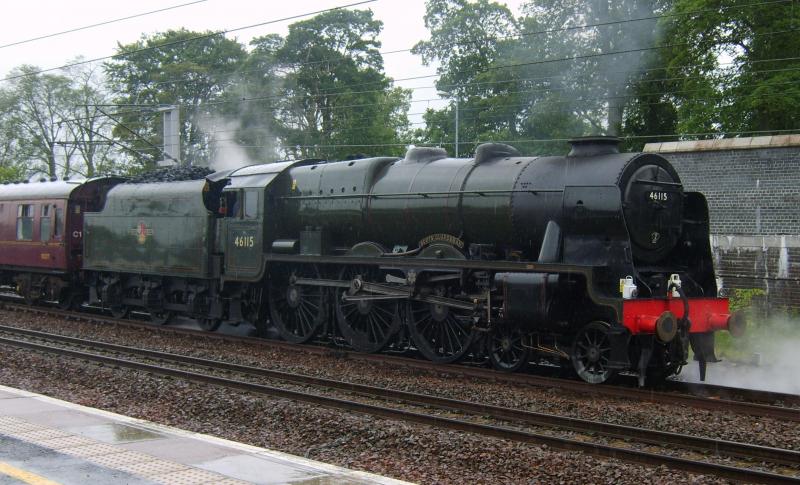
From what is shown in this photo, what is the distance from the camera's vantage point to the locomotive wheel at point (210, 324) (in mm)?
16453

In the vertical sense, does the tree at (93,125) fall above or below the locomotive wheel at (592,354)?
above

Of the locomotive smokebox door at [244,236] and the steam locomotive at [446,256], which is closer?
the steam locomotive at [446,256]

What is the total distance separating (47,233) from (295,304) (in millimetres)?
8947

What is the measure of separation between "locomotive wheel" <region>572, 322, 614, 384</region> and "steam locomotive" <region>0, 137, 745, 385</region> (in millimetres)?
27

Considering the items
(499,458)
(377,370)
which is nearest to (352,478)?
(499,458)

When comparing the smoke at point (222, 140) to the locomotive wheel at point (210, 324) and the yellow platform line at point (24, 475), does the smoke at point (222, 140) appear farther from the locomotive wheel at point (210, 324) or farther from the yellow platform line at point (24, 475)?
the yellow platform line at point (24, 475)

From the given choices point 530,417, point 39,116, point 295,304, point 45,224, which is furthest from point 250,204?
point 39,116

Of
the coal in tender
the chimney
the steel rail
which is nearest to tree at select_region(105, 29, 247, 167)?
the coal in tender

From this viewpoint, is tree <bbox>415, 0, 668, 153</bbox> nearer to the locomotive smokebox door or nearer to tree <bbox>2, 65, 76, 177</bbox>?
the locomotive smokebox door

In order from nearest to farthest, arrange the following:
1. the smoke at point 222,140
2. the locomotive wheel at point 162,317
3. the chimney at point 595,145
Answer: the chimney at point 595,145 → the locomotive wheel at point 162,317 → the smoke at point 222,140

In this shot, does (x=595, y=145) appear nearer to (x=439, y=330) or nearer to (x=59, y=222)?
(x=439, y=330)

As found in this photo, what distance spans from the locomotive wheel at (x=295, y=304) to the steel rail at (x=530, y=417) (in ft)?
8.18

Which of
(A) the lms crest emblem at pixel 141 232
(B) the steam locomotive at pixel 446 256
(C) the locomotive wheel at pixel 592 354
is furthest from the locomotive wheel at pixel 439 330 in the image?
(A) the lms crest emblem at pixel 141 232

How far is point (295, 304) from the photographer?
1444cm
